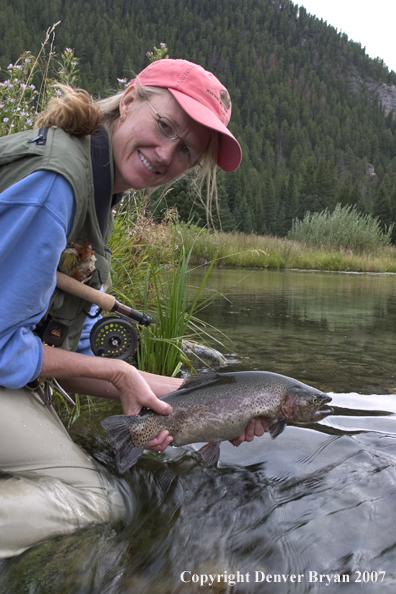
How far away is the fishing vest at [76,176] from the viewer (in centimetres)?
231

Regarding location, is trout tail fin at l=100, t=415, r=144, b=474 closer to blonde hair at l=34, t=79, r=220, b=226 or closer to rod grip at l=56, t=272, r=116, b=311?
rod grip at l=56, t=272, r=116, b=311

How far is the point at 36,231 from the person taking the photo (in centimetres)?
225

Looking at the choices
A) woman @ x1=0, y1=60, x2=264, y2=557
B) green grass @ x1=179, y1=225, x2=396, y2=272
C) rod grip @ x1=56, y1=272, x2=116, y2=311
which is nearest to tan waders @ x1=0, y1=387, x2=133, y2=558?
woman @ x1=0, y1=60, x2=264, y2=557

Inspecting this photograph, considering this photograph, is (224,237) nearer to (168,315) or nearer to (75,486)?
(168,315)

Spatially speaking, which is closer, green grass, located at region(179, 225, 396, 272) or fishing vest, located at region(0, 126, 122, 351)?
fishing vest, located at region(0, 126, 122, 351)

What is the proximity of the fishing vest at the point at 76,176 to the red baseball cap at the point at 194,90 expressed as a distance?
0.41 m

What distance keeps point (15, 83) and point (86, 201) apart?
3953mm

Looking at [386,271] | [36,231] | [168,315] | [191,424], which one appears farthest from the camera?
[386,271]

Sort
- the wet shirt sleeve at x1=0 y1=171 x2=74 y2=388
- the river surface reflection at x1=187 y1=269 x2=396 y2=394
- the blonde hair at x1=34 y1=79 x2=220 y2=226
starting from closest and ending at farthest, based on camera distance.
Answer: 1. the wet shirt sleeve at x1=0 y1=171 x2=74 y2=388
2. the blonde hair at x1=34 y1=79 x2=220 y2=226
3. the river surface reflection at x1=187 y1=269 x2=396 y2=394

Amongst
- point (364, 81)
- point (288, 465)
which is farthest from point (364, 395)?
point (364, 81)

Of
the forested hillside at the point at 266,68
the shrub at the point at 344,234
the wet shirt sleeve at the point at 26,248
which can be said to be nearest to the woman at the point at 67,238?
the wet shirt sleeve at the point at 26,248

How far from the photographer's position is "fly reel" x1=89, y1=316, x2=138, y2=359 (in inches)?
120

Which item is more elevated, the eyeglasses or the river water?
the eyeglasses

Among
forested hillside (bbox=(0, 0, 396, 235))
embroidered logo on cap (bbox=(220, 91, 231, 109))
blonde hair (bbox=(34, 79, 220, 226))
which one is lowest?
blonde hair (bbox=(34, 79, 220, 226))
